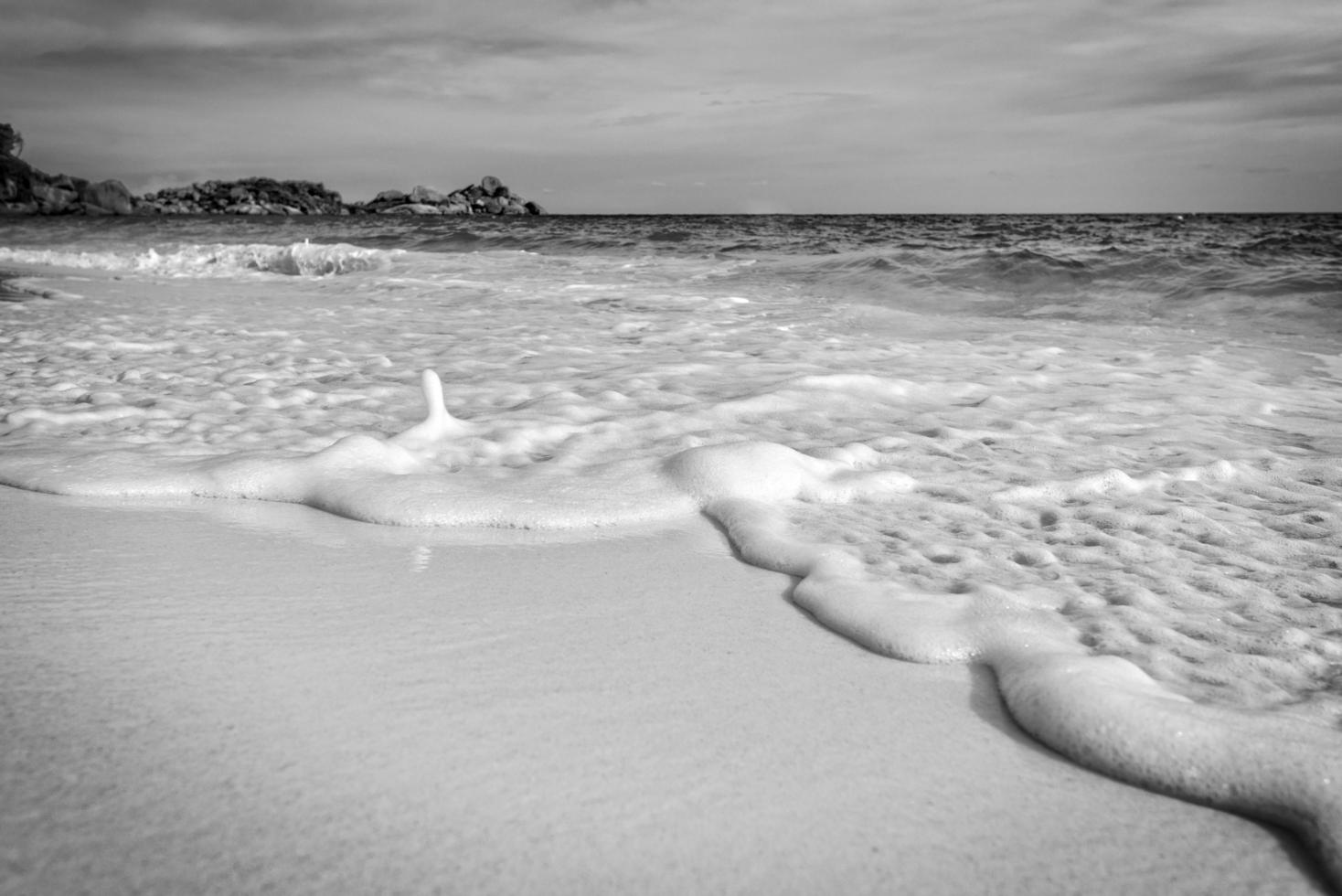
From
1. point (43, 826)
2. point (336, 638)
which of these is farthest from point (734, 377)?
point (43, 826)

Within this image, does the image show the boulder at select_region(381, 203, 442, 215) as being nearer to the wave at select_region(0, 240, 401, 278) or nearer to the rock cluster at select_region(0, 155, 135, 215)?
the rock cluster at select_region(0, 155, 135, 215)

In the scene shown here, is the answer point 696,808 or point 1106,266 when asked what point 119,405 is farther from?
point 1106,266

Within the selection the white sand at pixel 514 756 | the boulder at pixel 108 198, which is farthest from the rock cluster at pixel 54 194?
the white sand at pixel 514 756

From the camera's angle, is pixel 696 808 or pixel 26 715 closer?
pixel 696 808

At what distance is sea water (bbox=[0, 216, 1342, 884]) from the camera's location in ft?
4.92

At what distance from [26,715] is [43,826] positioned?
295 millimetres

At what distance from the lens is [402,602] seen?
1.73 m

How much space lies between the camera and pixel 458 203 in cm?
5962

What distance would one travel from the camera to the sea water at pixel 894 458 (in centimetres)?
150

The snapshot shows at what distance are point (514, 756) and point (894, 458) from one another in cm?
180

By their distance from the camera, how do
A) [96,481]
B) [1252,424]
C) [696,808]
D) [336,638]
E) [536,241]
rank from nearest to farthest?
[696,808] < [336,638] < [96,481] < [1252,424] < [536,241]

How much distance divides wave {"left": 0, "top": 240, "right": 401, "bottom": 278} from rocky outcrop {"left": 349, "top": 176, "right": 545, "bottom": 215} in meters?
40.5

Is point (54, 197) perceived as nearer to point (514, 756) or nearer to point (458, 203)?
point (458, 203)

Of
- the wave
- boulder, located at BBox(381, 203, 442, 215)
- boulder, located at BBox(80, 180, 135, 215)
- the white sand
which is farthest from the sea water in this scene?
boulder, located at BBox(80, 180, 135, 215)
